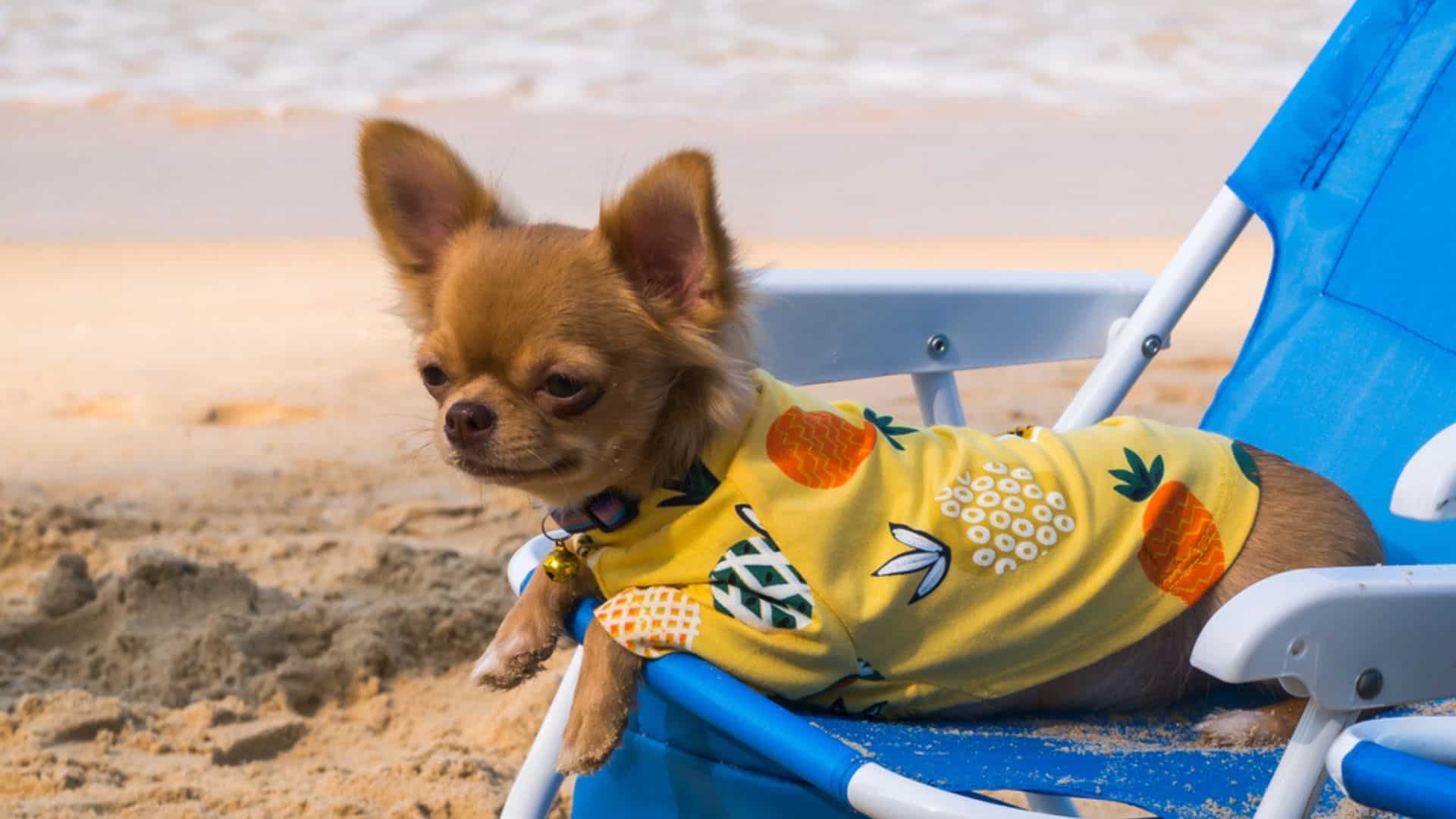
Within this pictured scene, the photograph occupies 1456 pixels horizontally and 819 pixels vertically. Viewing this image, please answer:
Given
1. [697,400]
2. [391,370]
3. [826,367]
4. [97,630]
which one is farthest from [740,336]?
[391,370]

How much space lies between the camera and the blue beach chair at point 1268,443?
3.47 feet

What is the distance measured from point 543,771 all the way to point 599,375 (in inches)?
20.2

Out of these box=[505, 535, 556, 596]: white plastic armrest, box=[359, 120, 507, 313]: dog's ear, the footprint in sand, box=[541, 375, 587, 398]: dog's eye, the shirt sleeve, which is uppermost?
box=[359, 120, 507, 313]: dog's ear

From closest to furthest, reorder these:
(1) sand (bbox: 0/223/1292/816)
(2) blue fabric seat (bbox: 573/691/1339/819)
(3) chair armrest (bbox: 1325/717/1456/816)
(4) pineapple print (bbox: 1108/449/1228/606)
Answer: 1. (3) chair armrest (bbox: 1325/717/1456/816)
2. (2) blue fabric seat (bbox: 573/691/1339/819)
3. (4) pineapple print (bbox: 1108/449/1228/606)
4. (1) sand (bbox: 0/223/1292/816)

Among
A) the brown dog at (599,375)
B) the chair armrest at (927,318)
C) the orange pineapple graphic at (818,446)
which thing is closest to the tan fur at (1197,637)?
the brown dog at (599,375)

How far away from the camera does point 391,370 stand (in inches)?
197

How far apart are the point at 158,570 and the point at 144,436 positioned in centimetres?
151

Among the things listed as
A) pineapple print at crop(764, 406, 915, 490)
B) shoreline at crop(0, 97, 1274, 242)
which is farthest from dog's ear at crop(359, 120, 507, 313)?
shoreline at crop(0, 97, 1274, 242)

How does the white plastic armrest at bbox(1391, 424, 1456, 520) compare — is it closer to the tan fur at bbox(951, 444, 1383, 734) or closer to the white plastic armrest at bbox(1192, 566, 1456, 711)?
the white plastic armrest at bbox(1192, 566, 1456, 711)

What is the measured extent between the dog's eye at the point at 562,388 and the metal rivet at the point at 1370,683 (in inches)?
25.4

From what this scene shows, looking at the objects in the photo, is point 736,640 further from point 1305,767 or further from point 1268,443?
point 1268,443

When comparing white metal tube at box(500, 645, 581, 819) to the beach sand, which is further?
the beach sand

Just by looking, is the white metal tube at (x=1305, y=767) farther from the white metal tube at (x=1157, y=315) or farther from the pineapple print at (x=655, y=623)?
the white metal tube at (x=1157, y=315)

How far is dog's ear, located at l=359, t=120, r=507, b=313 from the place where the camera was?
1506mm
